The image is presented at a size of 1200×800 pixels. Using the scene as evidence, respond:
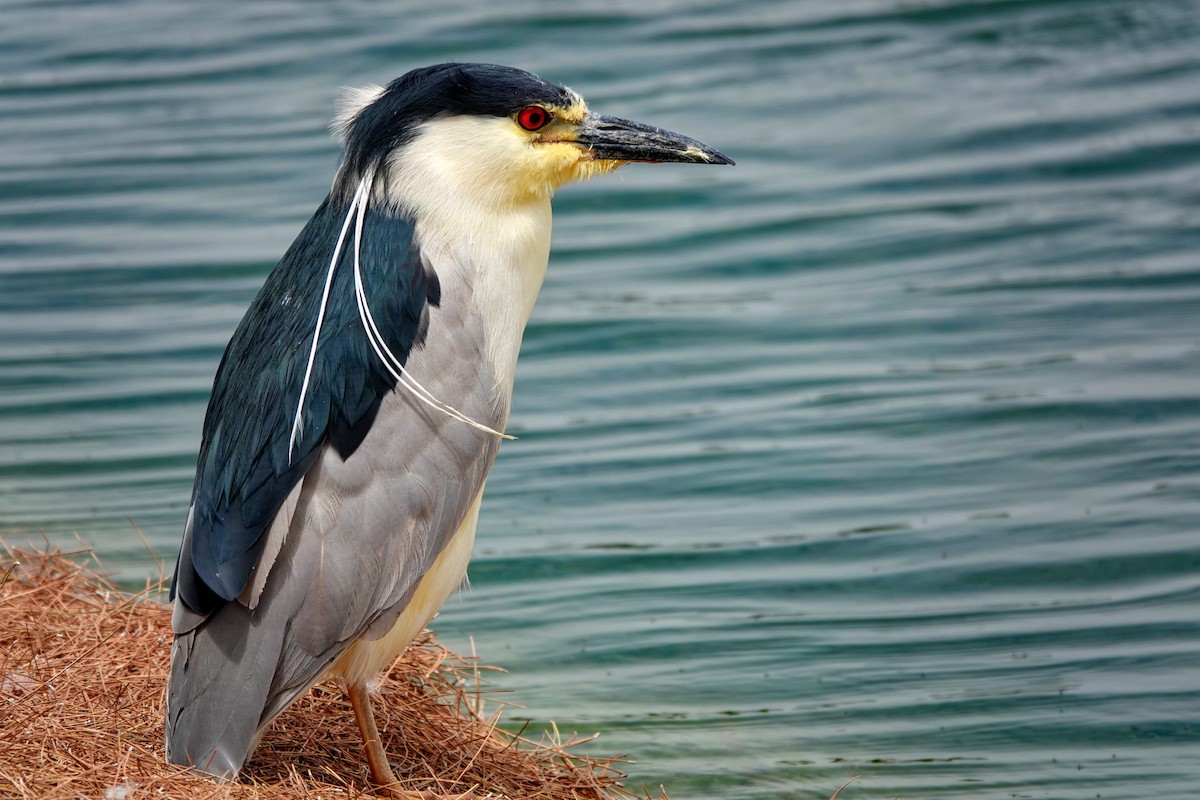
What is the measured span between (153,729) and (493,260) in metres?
1.23

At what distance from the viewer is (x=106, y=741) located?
9.65 feet

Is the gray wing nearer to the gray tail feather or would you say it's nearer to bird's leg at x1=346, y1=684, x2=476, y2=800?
the gray tail feather

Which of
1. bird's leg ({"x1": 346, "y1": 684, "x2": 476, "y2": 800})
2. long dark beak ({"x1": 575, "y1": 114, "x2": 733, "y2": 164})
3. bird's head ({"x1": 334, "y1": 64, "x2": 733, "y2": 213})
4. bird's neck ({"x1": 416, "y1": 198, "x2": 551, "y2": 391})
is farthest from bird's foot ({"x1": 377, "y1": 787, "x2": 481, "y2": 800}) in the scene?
long dark beak ({"x1": 575, "y1": 114, "x2": 733, "y2": 164})

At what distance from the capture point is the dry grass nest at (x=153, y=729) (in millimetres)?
2783

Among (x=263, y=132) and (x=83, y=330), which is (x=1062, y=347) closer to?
(x=83, y=330)

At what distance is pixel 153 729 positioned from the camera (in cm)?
312

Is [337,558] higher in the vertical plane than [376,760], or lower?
higher

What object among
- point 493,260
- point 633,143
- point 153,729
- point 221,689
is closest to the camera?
point 221,689

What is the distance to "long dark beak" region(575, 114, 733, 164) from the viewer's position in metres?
3.34

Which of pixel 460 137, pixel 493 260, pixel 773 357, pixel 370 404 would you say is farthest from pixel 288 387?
pixel 773 357

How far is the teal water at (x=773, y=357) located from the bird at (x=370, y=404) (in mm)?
1211

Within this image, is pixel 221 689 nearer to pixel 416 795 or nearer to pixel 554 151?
pixel 416 795

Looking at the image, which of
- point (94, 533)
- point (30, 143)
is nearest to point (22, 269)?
point (30, 143)

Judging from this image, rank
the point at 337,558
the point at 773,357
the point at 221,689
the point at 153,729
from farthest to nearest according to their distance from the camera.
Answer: the point at 773,357, the point at 153,729, the point at 337,558, the point at 221,689
